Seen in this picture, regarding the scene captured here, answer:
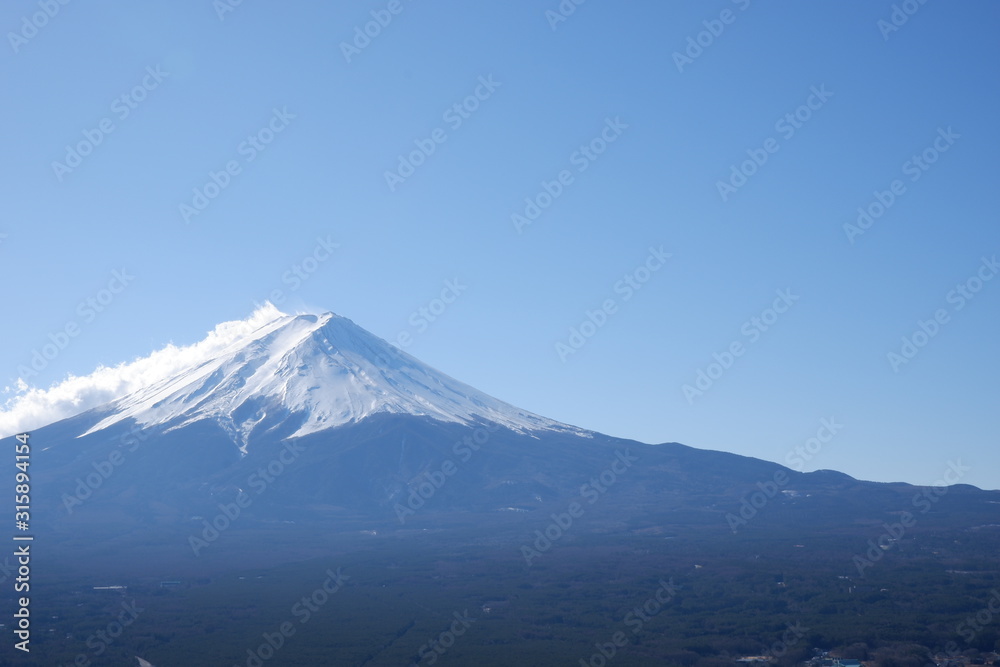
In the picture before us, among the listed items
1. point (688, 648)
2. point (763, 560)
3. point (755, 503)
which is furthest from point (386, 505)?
point (688, 648)

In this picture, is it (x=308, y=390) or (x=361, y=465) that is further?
(x=308, y=390)

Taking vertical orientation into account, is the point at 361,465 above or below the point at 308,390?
below

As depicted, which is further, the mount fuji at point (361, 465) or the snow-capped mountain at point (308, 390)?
the snow-capped mountain at point (308, 390)

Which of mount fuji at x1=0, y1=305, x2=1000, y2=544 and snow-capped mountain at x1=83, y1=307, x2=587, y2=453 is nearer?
mount fuji at x1=0, y1=305, x2=1000, y2=544

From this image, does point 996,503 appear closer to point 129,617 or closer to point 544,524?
point 544,524
